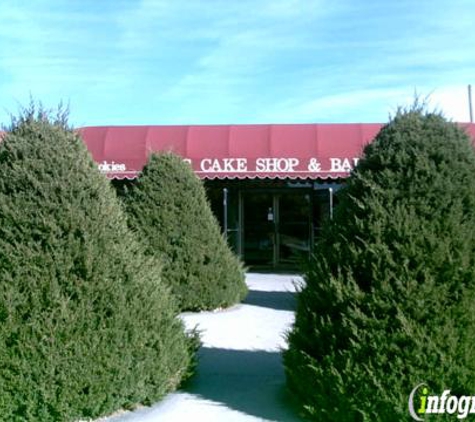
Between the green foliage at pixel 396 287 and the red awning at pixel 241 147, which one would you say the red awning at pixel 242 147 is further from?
the green foliage at pixel 396 287

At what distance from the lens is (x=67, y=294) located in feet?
15.6

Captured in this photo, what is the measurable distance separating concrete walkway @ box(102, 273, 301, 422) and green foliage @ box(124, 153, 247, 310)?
497 mm

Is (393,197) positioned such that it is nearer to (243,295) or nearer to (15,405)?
(15,405)

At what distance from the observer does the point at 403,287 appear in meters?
4.36

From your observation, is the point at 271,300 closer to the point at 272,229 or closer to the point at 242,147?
the point at 242,147

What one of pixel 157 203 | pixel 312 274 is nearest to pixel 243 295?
pixel 157 203

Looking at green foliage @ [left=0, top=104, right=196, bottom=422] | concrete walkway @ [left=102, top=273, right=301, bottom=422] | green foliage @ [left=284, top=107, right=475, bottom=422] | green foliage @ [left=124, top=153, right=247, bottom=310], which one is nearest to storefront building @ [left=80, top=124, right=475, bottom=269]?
green foliage @ [left=124, top=153, right=247, bottom=310]

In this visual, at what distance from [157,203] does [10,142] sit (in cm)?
514

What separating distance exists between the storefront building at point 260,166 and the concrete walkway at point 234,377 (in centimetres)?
649

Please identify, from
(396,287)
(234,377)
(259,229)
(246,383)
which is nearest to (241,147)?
(259,229)

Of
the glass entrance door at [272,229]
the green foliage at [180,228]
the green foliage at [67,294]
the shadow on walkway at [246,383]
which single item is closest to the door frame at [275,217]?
the glass entrance door at [272,229]

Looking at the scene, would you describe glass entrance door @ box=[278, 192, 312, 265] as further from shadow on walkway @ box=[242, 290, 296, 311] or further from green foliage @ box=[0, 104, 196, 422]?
green foliage @ box=[0, 104, 196, 422]

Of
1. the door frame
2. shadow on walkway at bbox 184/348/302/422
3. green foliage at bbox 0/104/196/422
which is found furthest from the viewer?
the door frame

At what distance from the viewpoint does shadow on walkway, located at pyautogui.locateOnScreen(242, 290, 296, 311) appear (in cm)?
1150
